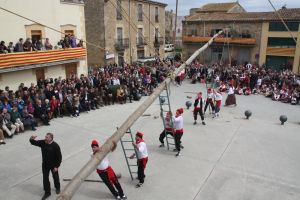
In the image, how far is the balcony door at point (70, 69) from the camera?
18.4 m

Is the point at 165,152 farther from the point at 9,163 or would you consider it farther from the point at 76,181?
the point at 76,181

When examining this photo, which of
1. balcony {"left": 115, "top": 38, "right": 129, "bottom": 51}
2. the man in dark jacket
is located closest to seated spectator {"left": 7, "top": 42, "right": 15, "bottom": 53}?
the man in dark jacket

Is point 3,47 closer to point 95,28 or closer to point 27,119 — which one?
point 27,119

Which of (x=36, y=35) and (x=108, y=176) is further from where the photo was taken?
(x=36, y=35)

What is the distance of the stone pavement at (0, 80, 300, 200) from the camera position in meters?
7.87

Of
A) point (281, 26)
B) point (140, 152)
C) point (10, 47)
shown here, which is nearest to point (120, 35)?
point (281, 26)

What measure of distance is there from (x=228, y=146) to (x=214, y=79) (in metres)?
12.9

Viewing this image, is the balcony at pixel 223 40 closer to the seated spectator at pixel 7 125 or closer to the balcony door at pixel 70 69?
the balcony door at pixel 70 69

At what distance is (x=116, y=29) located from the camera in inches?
1185

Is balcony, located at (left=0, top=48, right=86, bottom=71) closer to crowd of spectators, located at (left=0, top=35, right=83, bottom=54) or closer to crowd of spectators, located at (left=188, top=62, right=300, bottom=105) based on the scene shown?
crowd of spectators, located at (left=0, top=35, right=83, bottom=54)

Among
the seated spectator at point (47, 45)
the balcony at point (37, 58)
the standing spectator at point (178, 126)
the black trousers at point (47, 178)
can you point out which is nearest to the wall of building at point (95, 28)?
the balcony at point (37, 58)

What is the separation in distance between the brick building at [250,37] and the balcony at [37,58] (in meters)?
15.3

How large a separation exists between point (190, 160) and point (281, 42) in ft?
86.3

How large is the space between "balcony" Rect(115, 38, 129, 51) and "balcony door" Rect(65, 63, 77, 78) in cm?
1175
